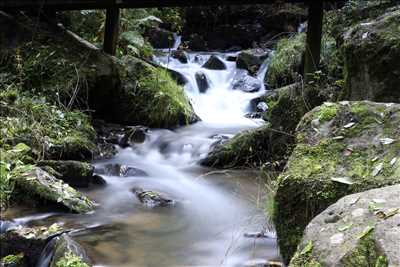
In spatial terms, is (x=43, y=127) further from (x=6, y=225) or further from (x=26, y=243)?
(x=26, y=243)

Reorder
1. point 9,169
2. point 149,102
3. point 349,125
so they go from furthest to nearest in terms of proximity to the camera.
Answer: point 149,102
point 9,169
point 349,125

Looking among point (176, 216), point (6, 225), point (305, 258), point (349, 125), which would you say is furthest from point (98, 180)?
point (305, 258)

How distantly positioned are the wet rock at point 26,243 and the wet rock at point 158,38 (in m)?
11.5

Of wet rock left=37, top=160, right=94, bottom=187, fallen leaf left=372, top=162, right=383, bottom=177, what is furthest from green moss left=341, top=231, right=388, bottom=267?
wet rock left=37, top=160, right=94, bottom=187

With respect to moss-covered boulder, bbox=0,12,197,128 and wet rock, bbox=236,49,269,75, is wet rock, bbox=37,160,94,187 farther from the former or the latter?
wet rock, bbox=236,49,269,75

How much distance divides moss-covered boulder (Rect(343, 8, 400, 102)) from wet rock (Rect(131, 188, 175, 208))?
7.26 feet

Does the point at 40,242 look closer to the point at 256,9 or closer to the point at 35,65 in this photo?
the point at 35,65

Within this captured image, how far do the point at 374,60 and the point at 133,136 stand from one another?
4136 mm

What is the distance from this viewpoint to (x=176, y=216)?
4824 millimetres

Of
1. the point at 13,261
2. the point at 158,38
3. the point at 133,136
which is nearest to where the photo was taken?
the point at 13,261

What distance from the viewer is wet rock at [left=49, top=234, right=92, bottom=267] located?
3.47 metres

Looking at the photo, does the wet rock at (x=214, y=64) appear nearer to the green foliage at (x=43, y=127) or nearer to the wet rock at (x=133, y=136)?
the wet rock at (x=133, y=136)

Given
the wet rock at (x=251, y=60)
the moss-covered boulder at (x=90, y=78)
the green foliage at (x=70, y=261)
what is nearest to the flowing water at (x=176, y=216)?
the green foliage at (x=70, y=261)

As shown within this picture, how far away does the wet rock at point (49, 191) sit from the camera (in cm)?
475
